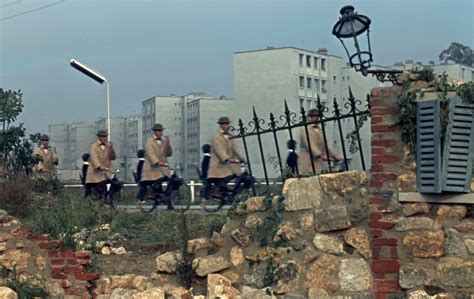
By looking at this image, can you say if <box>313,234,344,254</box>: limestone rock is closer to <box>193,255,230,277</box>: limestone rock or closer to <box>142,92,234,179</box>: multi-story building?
<box>193,255,230,277</box>: limestone rock

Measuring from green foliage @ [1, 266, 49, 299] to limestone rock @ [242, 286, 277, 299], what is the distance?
2.15 metres

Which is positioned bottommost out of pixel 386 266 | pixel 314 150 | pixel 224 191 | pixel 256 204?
pixel 386 266

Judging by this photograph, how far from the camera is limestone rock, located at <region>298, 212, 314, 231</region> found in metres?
7.76

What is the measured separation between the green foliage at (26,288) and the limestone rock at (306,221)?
2.77m

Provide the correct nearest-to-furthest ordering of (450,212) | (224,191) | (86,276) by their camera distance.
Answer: (450,212) < (86,276) < (224,191)

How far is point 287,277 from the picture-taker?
775 centimetres

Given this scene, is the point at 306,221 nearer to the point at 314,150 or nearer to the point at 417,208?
the point at 417,208

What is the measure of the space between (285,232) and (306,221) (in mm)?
227

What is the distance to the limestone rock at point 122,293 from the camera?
8079mm

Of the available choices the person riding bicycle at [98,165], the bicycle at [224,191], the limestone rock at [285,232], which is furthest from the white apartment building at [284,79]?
the limestone rock at [285,232]

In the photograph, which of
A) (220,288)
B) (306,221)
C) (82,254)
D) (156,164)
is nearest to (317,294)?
(306,221)

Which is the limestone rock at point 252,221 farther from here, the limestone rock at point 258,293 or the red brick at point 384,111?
the red brick at point 384,111

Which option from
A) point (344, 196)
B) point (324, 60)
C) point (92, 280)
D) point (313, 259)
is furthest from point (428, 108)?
point (324, 60)

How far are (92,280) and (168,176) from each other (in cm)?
464
